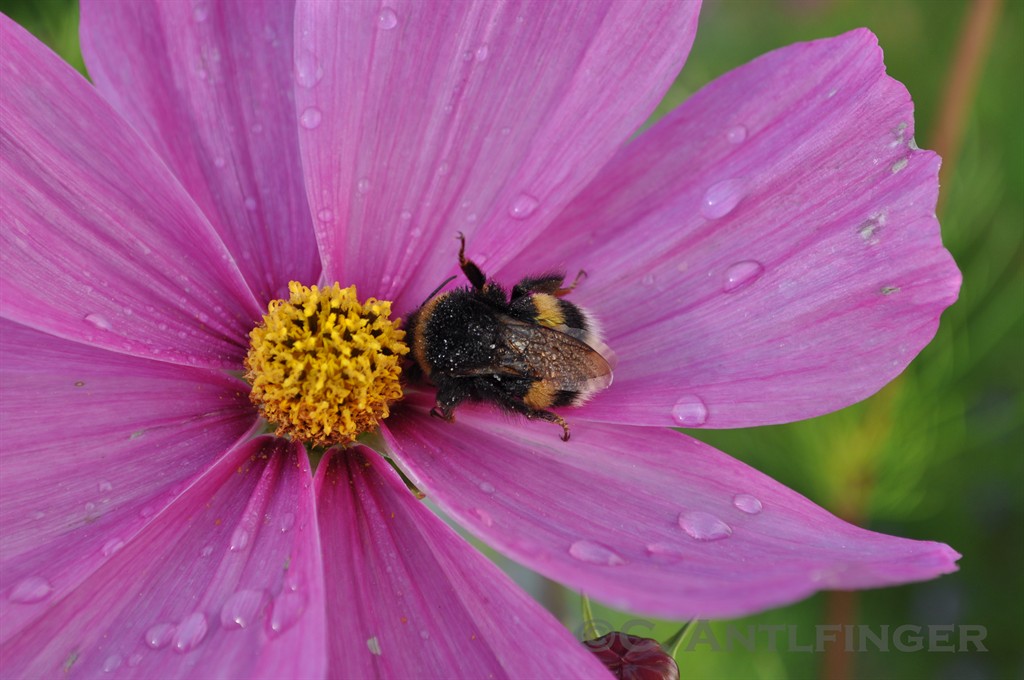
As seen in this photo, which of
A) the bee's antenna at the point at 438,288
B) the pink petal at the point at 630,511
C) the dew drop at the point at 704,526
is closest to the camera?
the pink petal at the point at 630,511

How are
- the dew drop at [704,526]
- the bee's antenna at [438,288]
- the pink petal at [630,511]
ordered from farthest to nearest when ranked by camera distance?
the bee's antenna at [438,288] → the dew drop at [704,526] → the pink petal at [630,511]

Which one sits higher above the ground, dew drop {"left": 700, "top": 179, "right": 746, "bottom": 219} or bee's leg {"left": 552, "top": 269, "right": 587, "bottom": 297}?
dew drop {"left": 700, "top": 179, "right": 746, "bottom": 219}

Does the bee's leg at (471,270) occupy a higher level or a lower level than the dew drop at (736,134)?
lower

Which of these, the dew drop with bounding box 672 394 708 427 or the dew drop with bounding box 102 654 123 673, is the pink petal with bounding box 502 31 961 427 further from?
the dew drop with bounding box 102 654 123 673

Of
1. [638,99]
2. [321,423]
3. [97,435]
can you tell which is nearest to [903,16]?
[638,99]

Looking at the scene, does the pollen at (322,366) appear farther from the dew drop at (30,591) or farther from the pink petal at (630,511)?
the dew drop at (30,591)

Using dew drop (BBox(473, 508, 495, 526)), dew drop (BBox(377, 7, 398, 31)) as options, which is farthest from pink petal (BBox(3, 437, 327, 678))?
dew drop (BBox(377, 7, 398, 31))

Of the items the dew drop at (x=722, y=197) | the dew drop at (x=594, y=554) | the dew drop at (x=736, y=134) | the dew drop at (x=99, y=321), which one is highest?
the dew drop at (x=736, y=134)

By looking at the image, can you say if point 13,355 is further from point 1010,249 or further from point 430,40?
point 1010,249

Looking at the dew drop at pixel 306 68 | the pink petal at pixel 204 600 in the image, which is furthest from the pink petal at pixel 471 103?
the pink petal at pixel 204 600
